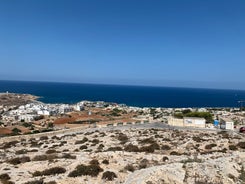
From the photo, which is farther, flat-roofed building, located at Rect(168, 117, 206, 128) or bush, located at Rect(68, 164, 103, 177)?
flat-roofed building, located at Rect(168, 117, 206, 128)

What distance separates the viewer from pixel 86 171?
16.9 meters

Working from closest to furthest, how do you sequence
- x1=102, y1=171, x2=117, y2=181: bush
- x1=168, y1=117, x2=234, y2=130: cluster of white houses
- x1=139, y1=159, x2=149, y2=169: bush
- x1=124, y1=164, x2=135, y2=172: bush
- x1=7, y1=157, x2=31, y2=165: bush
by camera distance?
x1=102, y1=171, x2=117, y2=181: bush < x1=124, y1=164, x2=135, y2=172: bush < x1=139, y1=159, x2=149, y2=169: bush < x1=7, y1=157, x2=31, y2=165: bush < x1=168, y1=117, x2=234, y2=130: cluster of white houses

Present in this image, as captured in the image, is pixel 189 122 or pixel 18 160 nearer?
pixel 18 160

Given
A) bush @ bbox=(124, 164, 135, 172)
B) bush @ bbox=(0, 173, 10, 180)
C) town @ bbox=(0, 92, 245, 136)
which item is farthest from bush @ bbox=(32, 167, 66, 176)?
town @ bbox=(0, 92, 245, 136)

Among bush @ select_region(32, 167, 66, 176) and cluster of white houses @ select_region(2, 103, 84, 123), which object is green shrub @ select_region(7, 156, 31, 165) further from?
cluster of white houses @ select_region(2, 103, 84, 123)

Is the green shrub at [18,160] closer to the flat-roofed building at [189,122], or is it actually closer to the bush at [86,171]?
the bush at [86,171]

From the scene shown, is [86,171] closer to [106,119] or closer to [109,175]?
[109,175]

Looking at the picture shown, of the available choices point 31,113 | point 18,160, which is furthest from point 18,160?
point 31,113

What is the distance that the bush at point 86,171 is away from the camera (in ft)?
54.7

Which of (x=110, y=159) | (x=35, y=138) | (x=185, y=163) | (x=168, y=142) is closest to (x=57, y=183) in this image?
(x=110, y=159)

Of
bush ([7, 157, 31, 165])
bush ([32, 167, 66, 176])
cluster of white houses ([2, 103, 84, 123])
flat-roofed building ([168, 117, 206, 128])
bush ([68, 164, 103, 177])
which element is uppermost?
bush ([68, 164, 103, 177])

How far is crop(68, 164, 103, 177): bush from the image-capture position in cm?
1669

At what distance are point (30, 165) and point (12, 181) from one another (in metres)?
4.39

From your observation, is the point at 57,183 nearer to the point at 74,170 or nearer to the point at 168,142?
the point at 74,170
